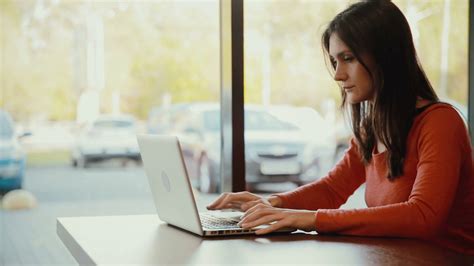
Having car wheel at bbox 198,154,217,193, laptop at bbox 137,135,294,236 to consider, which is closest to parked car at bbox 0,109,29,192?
car wheel at bbox 198,154,217,193

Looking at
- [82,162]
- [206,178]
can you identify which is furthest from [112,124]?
[206,178]

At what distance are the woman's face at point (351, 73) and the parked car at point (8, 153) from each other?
1647 mm

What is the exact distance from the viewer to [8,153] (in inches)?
125

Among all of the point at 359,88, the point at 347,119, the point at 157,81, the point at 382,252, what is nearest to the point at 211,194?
the point at 157,81

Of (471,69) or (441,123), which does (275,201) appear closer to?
(441,123)

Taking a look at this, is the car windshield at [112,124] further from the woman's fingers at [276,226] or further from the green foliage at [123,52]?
the woman's fingers at [276,226]

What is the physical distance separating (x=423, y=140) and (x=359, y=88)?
218 millimetres

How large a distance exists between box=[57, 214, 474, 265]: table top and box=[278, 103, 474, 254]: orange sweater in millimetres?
35

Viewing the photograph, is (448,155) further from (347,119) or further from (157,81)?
(157,81)

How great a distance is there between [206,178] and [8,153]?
964 millimetres

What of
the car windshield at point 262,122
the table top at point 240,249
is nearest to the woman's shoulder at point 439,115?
the table top at point 240,249

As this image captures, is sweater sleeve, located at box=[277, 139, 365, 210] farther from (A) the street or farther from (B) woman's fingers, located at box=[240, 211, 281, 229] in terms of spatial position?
(A) the street

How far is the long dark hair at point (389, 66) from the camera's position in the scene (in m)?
1.93

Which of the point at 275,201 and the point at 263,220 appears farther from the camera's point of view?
the point at 275,201
